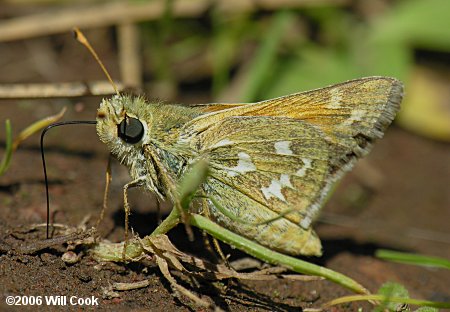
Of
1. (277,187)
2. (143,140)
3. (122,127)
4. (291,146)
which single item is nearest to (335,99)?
(291,146)

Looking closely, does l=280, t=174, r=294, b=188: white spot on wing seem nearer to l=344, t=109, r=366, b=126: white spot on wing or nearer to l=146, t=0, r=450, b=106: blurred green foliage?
l=344, t=109, r=366, b=126: white spot on wing

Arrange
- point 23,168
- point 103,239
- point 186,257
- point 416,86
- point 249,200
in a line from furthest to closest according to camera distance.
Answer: point 416,86
point 23,168
point 249,200
point 103,239
point 186,257

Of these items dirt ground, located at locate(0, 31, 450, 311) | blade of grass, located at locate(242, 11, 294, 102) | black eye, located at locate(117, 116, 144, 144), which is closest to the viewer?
dirt ground, located at locate(0, 31, 450, 311)

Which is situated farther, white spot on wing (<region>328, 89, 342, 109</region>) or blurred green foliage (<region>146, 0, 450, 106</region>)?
blurred green foliage (<region>146, 0, 450, 106</region>)

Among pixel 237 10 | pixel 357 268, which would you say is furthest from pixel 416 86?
pixel 357 268

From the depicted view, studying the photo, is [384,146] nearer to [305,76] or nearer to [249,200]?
[305,76]

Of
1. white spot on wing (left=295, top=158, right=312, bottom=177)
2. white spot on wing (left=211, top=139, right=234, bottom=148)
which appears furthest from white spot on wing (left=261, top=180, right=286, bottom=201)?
white spot on wing (left=211, top=139, right=234, bottom=148)
